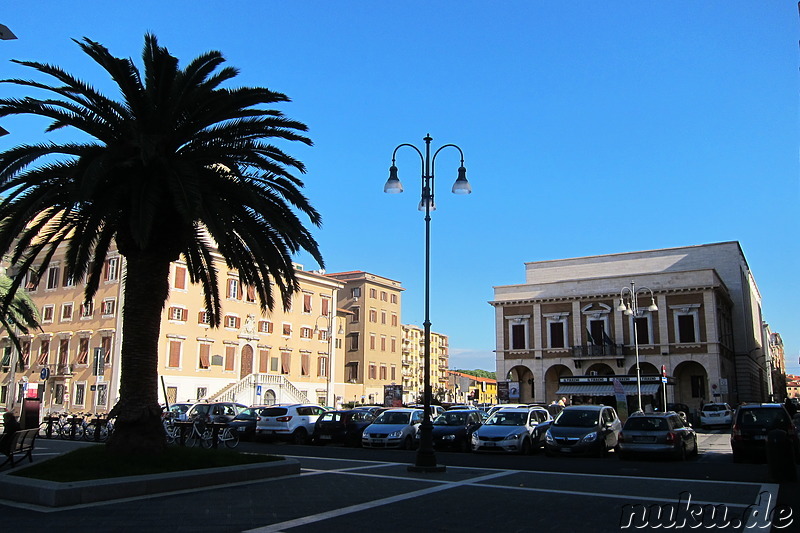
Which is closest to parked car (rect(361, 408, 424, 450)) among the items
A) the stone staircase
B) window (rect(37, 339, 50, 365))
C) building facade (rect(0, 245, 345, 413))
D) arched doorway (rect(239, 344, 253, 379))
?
building facade (rect(0, 245, 345, 413))

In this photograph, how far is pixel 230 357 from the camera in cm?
5606

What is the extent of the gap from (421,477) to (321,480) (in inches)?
83.3

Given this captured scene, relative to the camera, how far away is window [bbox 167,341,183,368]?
166 ft

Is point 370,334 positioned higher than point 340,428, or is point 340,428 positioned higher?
point 370,334

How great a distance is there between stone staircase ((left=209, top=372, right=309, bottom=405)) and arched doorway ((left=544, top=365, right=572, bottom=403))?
2279 cm

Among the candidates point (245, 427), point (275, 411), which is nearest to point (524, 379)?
point (245, 427)

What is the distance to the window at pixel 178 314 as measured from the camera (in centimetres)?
A: 5150

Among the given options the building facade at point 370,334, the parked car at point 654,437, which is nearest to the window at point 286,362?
the building facade at point 370,334

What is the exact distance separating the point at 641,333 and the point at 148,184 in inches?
2122

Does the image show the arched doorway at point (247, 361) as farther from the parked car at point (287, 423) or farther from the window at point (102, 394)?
the parked car at point (287, 423)

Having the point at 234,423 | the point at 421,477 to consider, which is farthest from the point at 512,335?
the point at 421,477

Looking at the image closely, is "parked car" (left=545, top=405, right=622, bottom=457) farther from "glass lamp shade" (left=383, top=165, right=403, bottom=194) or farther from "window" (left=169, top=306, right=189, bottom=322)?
"window" (left=169, top=306, right=189, bottom=322)

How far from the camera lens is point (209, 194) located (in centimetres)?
1290

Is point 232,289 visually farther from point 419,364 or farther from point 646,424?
point 419,364
